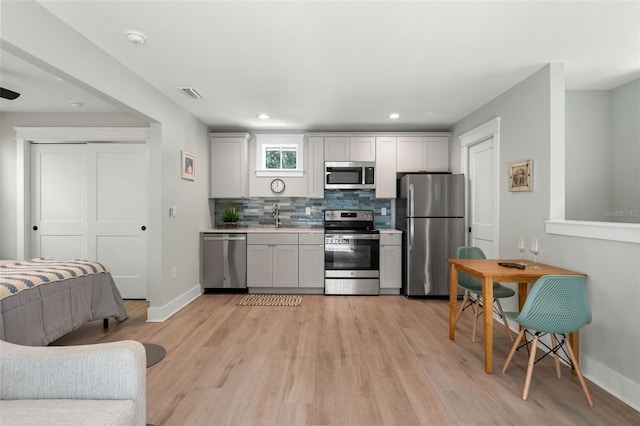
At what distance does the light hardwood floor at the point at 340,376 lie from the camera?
75.4 inches

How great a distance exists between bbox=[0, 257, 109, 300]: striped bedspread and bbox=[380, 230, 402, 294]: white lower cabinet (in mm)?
3357

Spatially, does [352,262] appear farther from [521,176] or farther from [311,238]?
[521,176]

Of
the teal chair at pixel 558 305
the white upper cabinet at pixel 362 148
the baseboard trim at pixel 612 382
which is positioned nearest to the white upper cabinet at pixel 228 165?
the white upper cabinet at pixel 362 148

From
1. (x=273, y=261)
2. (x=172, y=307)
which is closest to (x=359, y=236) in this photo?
(x=273, y=261)

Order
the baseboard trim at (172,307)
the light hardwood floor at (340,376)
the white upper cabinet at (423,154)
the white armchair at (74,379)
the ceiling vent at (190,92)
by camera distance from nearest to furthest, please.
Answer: the white armchair at (74,379) < the light hardwood floor at (340,376) < the ceiling vent at (190,92) < the baseboard trim at (172,307) < the white upper cabinet at (423,154)

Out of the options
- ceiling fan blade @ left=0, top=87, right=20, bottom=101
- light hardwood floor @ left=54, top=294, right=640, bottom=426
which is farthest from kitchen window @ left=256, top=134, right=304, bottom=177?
ceiling fan blade @ left=0, top=87, right=20, bottom=101

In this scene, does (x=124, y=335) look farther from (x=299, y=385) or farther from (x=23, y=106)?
(x=23, y=106)

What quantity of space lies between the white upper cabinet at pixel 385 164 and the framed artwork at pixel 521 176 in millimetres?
1830

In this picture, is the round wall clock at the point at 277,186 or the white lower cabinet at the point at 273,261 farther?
the round wall clock at the point at 277,186

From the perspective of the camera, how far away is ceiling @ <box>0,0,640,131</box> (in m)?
2.06

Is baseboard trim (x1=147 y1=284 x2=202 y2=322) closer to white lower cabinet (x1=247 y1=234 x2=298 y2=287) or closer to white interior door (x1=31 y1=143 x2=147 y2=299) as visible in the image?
white lower cabinet (x1=247 y1=234 x2=298 y2=287)

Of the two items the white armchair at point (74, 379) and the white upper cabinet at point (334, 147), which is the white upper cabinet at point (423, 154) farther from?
the white armchair at point (74, 379)

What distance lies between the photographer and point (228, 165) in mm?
4973

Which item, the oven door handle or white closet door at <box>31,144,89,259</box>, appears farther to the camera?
the oven door handle
